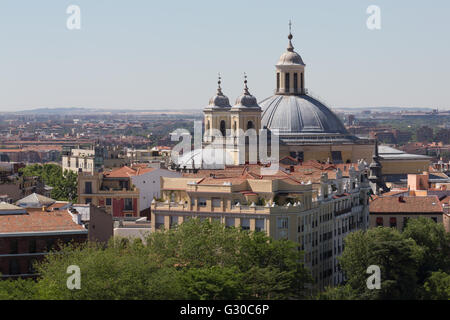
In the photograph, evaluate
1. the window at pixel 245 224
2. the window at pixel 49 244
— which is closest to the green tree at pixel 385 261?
the window at pixel 245 224

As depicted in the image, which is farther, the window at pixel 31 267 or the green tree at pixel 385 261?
the green tree at pixel 385 261

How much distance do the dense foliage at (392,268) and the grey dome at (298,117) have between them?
44.8 m

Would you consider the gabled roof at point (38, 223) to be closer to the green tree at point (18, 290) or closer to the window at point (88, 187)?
the green tree at point (18, 290)

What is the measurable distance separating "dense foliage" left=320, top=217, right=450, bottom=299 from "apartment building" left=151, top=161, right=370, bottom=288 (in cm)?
171

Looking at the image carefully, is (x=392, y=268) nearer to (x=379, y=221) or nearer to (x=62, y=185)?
(x=379, y=221)

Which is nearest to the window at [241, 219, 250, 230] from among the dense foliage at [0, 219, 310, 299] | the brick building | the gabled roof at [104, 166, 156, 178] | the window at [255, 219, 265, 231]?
the window at [255, 219, 265, 231]

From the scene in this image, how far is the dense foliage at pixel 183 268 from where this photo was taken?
176ft

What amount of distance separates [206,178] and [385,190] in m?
36.5

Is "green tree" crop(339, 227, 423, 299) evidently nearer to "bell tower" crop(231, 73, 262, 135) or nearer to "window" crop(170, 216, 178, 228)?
"window" crop(170, 216, 178, 228)

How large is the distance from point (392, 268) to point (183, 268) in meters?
11.7

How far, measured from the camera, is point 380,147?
128 metres

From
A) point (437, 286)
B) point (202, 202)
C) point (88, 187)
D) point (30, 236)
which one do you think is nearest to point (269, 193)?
point (202, 202)
